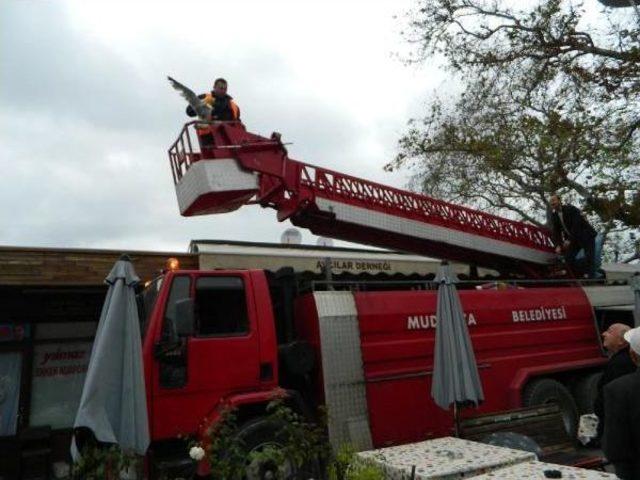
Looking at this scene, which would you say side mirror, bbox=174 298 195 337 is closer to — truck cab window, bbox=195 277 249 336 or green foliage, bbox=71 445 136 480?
truck cab window, bbox=195 277 249 336

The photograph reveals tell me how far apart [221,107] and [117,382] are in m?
3.59

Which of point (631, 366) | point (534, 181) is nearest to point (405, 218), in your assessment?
point (631, 366)

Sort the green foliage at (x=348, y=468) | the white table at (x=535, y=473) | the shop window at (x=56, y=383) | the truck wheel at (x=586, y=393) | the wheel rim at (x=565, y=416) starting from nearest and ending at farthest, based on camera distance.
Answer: the white table at (x=535, y=473), the green foliage at (x=348, y=468), the wheel rim at (x=565, y=416), the truck wheel at (x=586, y=393), the shop window at (x=56, y=383)

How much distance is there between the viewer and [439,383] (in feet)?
18.7

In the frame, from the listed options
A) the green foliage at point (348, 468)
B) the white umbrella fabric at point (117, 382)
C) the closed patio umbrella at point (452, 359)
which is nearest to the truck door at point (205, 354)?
the white umbrella fabric at point (117, 382)

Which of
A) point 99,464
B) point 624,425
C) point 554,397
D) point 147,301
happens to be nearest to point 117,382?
point 99,464

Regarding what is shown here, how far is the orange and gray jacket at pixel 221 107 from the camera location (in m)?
6.28

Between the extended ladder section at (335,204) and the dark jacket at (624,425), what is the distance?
4.31m

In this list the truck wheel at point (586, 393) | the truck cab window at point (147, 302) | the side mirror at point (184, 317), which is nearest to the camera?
the side mirror at point (184, 317)

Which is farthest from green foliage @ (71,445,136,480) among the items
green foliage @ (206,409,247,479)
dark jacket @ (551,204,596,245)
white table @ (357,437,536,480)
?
dark jacket @ (551,204,596,245)

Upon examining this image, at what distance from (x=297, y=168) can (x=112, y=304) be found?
3.21 m

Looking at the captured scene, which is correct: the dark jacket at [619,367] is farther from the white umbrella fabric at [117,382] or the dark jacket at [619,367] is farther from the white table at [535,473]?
A: the white umbrella fabric at [117,382]

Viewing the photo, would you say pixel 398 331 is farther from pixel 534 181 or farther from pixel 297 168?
pixel 534 181

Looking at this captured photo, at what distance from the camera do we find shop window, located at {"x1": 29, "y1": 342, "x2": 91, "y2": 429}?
9.40 metres
